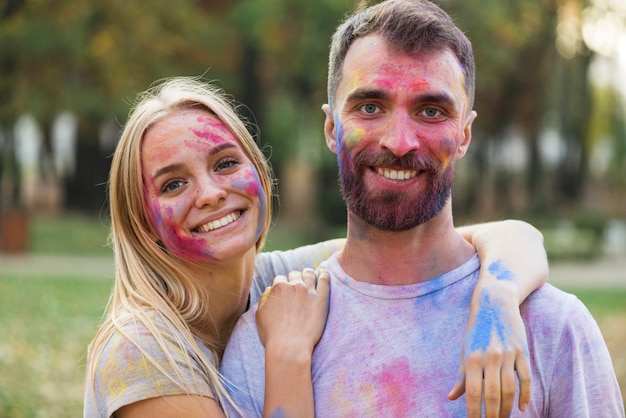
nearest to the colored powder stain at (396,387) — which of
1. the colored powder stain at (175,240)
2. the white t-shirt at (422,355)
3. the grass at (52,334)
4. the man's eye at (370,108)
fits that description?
the white t-shirt at (422,355)

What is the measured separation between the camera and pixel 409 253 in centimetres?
288

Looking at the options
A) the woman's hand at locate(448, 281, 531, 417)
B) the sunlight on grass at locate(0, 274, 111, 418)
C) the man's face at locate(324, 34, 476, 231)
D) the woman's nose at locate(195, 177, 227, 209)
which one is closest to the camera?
the woman's hand at locate(448, 281, 531, 417)

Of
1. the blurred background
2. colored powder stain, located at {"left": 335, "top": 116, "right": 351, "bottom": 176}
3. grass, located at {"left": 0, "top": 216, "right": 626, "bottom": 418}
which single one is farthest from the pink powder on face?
the blurred background

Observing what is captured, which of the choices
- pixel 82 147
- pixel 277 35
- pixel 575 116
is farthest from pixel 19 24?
pixel 575 116

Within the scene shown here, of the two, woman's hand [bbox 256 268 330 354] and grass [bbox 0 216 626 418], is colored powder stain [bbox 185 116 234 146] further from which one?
grass [bbox 0 216 626 418]

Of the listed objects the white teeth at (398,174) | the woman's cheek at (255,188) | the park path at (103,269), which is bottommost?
the park path at (103,269)

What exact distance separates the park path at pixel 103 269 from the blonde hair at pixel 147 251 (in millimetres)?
11331

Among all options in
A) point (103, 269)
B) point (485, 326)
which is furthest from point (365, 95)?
point (103, 269)

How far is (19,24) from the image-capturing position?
1543cm

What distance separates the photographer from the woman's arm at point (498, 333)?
7.91 ft

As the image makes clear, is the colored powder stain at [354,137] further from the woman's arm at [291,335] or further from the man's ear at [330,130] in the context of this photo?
the woman's arm at [291,335]

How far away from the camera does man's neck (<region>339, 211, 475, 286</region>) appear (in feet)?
9.41

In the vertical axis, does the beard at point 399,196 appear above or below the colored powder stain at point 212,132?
below

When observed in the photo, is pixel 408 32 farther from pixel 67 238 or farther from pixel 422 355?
pixel 67 238
